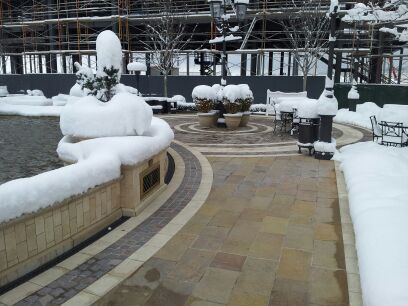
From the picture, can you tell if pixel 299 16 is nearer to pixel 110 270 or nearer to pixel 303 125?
pixel 303 125

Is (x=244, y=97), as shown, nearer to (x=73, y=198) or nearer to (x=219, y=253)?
(x=219, y=253)

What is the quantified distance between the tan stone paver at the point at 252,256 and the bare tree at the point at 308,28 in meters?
16.5

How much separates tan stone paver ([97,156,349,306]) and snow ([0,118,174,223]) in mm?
1228

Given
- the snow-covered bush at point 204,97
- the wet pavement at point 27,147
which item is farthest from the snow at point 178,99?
the snow-covered bush at point 204,97

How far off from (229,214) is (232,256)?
1.37m

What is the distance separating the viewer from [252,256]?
4496 millimetres

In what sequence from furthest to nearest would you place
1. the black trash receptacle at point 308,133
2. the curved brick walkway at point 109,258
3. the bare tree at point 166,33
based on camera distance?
1. the bare tree at point 166,33
2. the black trash receptacle at point 308,133
3. the curved brick walkway at point 109,258

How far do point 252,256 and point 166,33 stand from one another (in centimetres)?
2174

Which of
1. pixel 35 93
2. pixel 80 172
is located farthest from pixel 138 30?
pixel 80 172

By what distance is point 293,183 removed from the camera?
7.47 meters

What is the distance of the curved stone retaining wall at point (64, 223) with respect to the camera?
3797 millimetres

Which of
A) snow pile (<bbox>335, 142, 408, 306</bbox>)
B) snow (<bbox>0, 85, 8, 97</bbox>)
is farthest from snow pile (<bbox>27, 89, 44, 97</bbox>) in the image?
snow pile (<bbox>335, 142, 408, 306</bbox>)

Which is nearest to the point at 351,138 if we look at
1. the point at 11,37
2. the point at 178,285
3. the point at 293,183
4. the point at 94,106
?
the point at 293,183

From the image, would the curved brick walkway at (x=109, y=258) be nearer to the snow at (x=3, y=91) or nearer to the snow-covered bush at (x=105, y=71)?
the snow-covered bush at (x=105, y=71)
